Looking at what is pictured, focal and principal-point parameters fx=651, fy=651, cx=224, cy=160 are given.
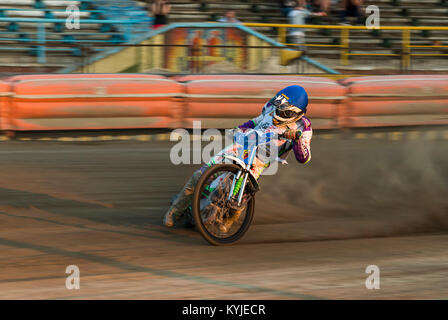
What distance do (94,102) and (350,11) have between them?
846cm

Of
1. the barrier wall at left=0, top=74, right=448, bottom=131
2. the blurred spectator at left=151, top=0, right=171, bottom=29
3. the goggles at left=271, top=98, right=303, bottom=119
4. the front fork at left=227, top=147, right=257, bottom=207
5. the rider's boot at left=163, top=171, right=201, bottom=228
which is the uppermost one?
the blurred spectator at left=151, top=0, right=171, bottom=29

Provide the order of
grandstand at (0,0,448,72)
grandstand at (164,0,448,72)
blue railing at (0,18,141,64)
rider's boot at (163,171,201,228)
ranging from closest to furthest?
rider's boot at (163,171,201,228), grandstand at (0,0,448,72), blue railing at (0,18,141,64), grandstand at (164,0,448,72)

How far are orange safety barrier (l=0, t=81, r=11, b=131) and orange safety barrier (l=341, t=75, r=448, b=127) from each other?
592cm

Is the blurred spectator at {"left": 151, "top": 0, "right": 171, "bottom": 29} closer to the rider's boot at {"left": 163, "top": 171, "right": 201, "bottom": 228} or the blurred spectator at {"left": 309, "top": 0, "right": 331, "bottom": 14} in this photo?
the blurred spectator at {"left": 309, "top": 0, "right": 331, "bottom": 14}

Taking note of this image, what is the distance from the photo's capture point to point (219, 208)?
5.86m

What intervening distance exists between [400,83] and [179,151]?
4.49 m

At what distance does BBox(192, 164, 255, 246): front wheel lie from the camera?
221 inches

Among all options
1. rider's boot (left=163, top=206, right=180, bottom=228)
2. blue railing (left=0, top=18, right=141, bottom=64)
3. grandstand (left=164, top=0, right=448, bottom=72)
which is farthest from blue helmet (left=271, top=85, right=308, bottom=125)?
blue railing (left=0, top=18, right=141, bottom=64)

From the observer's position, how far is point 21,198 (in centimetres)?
732

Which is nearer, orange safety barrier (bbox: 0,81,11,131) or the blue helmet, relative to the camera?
the blue helmet

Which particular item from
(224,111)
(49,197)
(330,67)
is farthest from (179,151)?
(330,67)

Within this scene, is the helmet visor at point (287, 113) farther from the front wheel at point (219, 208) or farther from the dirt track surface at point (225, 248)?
the dirt track surface at point (225, 248)

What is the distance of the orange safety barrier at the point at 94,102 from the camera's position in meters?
10.6
